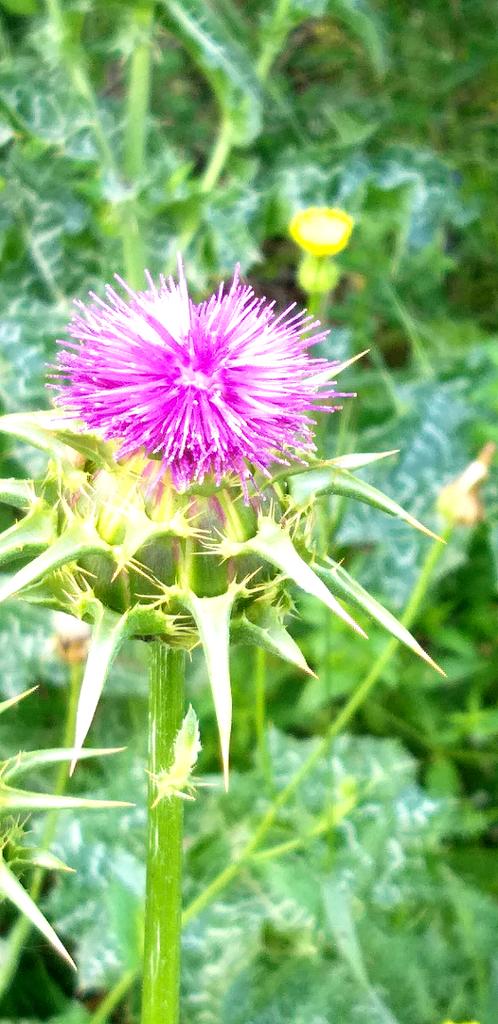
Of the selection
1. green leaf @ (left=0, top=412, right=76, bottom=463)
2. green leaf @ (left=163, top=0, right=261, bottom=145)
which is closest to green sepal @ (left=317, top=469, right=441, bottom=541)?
green leaf @ (left=0, top=412, right=76, bottom=463)

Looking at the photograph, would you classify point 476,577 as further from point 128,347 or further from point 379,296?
point 128,347

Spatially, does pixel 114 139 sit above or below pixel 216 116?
below

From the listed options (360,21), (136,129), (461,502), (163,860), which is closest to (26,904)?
(163,860)

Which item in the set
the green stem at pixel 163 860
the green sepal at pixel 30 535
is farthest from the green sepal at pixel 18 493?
the green stem at pixel 163 860

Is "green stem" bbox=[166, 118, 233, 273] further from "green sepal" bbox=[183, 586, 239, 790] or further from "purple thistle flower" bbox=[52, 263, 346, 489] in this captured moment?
"green sepal" bbox=[183, 586, 239, 790]

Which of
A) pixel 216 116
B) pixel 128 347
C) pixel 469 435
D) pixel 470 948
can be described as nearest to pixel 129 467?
pixel 128 347

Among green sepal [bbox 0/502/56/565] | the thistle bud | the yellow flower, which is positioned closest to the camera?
green sepal [bbox 0/502/56/565]
